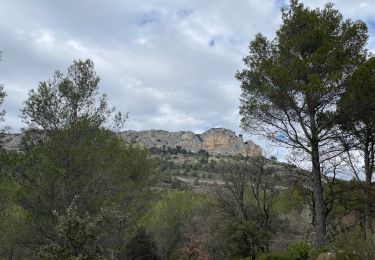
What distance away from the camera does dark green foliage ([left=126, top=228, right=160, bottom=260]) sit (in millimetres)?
33031

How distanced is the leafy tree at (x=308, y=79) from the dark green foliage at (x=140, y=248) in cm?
1743

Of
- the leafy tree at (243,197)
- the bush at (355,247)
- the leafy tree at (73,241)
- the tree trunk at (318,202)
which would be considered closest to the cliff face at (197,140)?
the leafy tree at (243,197)

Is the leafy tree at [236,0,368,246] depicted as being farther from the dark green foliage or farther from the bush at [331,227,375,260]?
the dark green foliage

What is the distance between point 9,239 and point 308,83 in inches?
768

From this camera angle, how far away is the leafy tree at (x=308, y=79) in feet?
58.0

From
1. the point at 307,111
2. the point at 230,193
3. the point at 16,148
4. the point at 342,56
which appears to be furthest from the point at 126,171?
the point at 342,56

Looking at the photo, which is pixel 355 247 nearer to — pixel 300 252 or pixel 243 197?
pixel 300 252

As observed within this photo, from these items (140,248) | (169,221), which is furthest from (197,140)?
(140,248)

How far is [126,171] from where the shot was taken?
93.8 feet

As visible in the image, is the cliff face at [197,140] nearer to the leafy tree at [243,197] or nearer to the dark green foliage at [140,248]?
the dark green foliage at [140,248]

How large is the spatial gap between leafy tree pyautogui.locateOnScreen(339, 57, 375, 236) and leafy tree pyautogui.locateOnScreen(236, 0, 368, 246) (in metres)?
0.50

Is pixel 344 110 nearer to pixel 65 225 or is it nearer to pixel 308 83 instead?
pixel 308 83

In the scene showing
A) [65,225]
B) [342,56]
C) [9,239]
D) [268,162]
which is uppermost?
[342,56]

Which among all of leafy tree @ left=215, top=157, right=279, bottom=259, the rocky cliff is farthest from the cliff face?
leafy tree @ left=215, top=157, right=279, bottom=259
